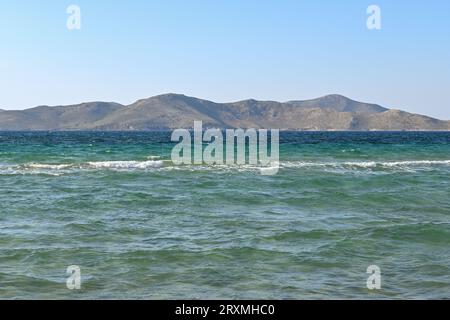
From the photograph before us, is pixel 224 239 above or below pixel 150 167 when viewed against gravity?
below

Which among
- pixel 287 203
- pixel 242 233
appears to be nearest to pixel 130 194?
pixel 287 203

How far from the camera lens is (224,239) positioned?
1315 centimetres

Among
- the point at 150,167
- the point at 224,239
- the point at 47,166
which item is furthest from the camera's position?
the point at 150,167

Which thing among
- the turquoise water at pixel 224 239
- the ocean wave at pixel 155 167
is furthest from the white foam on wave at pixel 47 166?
the turquoise water at pixel 224 239

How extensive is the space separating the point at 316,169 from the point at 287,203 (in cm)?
1499

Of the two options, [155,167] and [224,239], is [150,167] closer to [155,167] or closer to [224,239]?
[155,167]

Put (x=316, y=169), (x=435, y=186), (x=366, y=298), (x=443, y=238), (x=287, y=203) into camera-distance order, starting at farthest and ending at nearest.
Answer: (x=316, y=169)
(x=435, y=186)
(x=287, y=203)
(x=443, y=238)
(x=366, y=298)

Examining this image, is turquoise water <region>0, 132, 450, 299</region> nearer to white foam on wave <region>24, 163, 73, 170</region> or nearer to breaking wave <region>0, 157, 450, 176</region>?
breaking wave <region>0, 157, 450, 176</region>

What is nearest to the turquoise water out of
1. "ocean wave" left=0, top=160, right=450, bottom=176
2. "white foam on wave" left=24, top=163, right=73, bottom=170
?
"ocean wave" left=0, top=160, right=450, bottom=176

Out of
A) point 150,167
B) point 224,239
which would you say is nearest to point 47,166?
point 150,167

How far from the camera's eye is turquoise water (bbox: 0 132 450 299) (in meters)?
9.52

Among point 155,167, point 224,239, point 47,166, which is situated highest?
point 47,166
